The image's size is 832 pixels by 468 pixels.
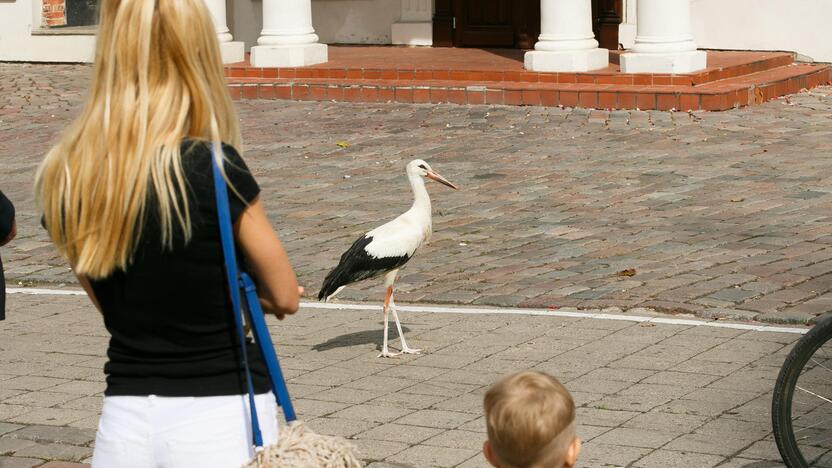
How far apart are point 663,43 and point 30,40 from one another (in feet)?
40.4

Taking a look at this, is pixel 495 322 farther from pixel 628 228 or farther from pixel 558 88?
pixel 558 88

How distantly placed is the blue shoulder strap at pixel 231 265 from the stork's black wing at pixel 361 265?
4.35 meters

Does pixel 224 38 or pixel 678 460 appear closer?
pixel 678 460

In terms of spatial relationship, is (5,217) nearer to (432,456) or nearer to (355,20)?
(432,456)

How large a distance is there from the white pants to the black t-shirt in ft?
0.08

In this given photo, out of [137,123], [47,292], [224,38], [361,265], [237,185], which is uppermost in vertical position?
[137,123]

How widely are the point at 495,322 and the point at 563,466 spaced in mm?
4945

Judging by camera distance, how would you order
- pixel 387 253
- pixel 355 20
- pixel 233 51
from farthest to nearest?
pixel 355 20 < pixel 233 51 < pixel 387 253

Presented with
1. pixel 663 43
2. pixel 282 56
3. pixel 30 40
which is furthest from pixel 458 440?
pixel 30 40

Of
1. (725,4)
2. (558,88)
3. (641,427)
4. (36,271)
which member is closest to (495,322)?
(641,427)

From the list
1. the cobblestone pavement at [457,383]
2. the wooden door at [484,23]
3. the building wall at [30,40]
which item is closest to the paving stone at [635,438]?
the cobblestone pavement at [457,383]

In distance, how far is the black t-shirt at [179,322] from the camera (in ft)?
9.70

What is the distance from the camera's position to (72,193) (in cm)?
296

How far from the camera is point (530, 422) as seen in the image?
114 inches
